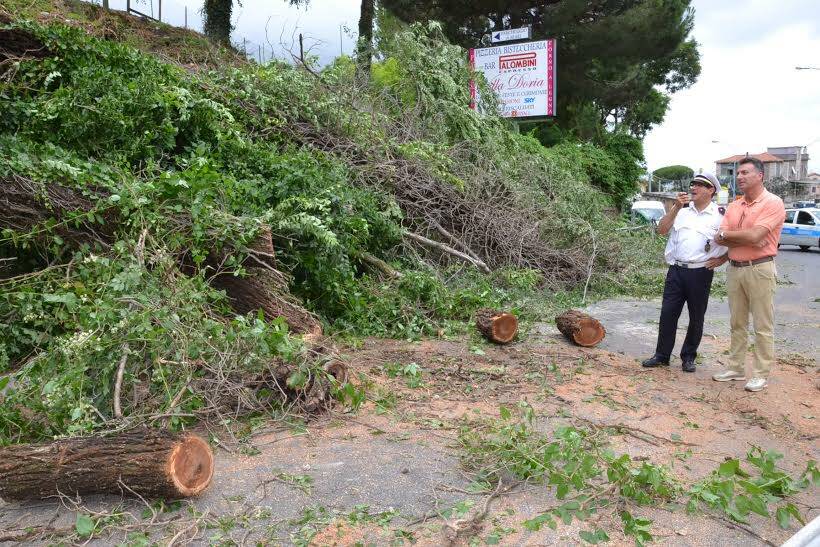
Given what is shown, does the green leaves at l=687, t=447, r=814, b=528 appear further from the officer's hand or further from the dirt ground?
the officer's hand

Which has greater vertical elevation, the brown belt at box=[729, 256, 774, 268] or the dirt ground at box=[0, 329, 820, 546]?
the brown belt at box=[729, 256, 774, 268]

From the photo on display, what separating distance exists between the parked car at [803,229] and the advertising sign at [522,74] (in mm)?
10871

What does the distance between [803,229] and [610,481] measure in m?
24.3

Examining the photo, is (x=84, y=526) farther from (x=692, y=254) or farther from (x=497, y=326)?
(x=692, y=254)

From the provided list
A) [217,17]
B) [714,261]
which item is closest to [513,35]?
[217,17]

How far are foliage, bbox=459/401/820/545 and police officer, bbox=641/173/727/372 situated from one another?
225 cm

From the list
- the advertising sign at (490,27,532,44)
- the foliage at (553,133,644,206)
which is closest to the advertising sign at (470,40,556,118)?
the advertising sign at (490,27,532,44)

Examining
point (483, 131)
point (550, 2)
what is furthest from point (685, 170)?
point (483, 131)

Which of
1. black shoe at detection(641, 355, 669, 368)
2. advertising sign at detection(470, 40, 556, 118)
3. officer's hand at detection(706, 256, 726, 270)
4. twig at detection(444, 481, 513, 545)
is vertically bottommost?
twig at detection(444, 481, 513, 545)

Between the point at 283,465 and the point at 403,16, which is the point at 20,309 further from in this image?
the point at 403,16

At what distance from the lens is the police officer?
583 centimetres

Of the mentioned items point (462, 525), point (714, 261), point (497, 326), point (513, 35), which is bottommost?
point (462, 525)

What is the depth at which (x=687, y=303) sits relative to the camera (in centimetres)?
605

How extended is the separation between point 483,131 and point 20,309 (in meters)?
8.57
